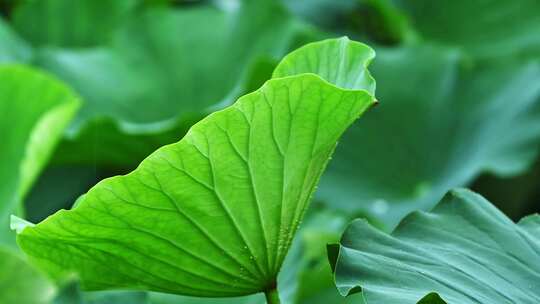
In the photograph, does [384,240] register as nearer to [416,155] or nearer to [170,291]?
[170,291]

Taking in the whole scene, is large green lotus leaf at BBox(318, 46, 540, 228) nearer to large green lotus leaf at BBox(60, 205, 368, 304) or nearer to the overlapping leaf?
the overlapping leaf

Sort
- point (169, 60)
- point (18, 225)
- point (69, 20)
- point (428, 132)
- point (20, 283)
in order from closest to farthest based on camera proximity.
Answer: point (20, 283) < point (18, 225) < point (428, 132) < point (169, 60) < point (69, 20)

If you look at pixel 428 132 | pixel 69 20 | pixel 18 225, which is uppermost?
pixel 18 225

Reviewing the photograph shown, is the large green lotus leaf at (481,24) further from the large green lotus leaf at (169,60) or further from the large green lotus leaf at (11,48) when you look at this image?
the large green lotus leaf at (11,48)

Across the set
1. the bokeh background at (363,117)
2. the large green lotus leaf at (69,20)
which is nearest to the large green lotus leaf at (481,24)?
the bokeh background at (363,117)

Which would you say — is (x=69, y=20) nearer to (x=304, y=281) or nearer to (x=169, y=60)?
(x=169, y=60)

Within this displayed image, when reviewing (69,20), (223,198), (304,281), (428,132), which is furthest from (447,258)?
(69,20)
